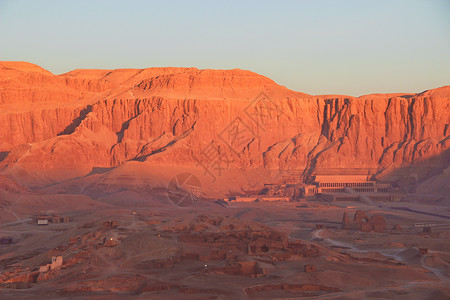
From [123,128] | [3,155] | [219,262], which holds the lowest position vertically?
[219,262]

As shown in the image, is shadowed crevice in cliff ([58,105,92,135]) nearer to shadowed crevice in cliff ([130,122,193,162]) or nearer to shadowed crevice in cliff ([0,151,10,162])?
shadowed crevice in cliff ([0,151,10,162])

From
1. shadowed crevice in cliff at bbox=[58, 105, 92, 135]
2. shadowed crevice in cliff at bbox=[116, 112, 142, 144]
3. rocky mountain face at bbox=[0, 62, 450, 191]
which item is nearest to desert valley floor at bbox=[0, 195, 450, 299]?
rocky mountain face at bbox=[0, 62, 450, 191]

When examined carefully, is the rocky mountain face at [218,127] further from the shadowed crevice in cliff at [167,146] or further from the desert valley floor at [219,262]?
the desert valley floor at [219,262]

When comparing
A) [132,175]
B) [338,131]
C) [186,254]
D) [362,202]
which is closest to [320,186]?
[362,202]

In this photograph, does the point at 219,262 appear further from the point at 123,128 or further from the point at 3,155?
the point at 3,155

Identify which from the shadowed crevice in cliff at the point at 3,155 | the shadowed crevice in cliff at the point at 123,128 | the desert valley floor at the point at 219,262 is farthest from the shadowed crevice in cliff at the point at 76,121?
the desert valley floor at the point at 219,262

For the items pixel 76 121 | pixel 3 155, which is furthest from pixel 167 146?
pixel 3 155
